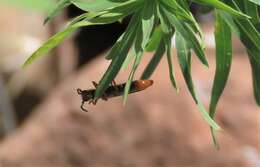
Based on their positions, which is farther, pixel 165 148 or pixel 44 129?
pixel 44 129

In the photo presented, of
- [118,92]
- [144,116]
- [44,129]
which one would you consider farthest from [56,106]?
[118,92]

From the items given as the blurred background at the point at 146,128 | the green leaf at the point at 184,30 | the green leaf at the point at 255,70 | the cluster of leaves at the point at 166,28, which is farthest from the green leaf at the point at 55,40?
the blurred background at the point at 146,128

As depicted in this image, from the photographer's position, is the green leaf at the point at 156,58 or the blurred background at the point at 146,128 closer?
the green leaf at the point at 156,58

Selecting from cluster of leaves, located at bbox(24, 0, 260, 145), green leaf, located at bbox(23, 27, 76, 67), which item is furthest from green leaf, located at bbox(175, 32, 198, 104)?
green leaf, located at bbox(23, 27, 76, 67)

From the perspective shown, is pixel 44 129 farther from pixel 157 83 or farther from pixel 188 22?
pixel 188 22

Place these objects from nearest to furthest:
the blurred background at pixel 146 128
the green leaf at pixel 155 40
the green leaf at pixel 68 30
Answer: the green leaf at pixel 68 30 → the green leaf at pixel 155 40 → the blurred background at pixel 146 128

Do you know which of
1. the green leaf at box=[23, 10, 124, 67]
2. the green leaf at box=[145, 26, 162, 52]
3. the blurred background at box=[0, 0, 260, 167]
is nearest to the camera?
the green leaf at box=[23, 10, 124, 67]

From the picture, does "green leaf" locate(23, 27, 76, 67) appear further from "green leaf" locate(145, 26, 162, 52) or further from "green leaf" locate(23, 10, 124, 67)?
"green leaf" locate(145, 26, 162, 52)

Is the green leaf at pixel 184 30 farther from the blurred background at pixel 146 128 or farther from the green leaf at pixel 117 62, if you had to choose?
the blurred background at pixel 146 128
